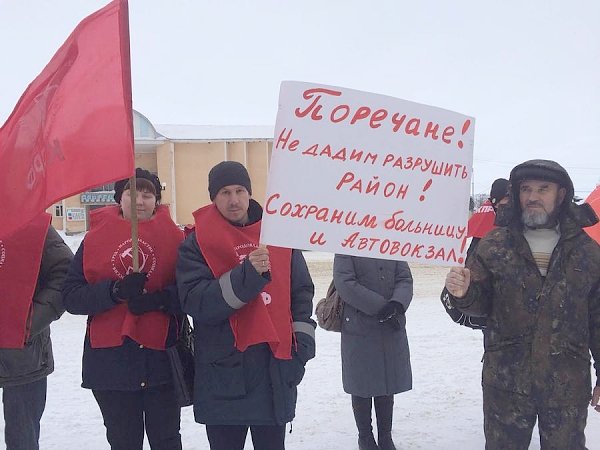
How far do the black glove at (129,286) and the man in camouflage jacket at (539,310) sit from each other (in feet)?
4.56

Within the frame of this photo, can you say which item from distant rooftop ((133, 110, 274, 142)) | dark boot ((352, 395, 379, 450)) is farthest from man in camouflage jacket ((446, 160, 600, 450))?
distant rooftop ((133, 110, 274, 142))

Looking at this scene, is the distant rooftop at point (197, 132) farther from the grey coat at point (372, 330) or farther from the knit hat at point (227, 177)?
the knit hat at point (227, 177)

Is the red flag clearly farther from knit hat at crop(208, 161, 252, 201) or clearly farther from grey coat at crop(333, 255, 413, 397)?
grey coat at crop(333, 255, 413, 397)

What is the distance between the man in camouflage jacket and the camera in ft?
8.18

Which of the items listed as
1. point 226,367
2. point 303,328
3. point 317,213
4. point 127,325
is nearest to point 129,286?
point 127,325

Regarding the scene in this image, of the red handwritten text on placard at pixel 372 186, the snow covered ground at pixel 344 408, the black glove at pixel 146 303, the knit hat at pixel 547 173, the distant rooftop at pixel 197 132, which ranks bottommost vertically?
the snow covered ground at pixel 344 408

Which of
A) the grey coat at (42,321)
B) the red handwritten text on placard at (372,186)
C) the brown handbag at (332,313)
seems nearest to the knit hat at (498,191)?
the brown handbag at (332,313)

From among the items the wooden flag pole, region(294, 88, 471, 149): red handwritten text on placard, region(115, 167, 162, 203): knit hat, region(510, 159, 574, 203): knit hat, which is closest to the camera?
region(294, 88, 471, 149): red handwritten text on placard

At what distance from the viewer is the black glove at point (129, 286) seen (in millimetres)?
2525

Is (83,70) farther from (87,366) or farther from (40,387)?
(40,387)

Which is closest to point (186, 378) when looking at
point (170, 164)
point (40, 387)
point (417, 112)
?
point (40, 387)

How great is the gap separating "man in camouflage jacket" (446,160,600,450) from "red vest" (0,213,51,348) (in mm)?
2056

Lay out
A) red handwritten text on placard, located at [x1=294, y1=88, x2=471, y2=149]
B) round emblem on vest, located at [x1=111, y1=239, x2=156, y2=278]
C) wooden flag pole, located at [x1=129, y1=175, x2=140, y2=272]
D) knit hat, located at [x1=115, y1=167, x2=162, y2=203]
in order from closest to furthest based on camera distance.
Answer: red handwritten text on placard, located at [x1=294, y1=88, x2=471, y2=149], wooden flag pole, located at [x1=129, y1=175, x2=140, y2=272], round emblem on vest, located at [x1=111, y1=239, x2=156, y2=278], knit hat, located at [x1=115, y1=167, x2=162, y2=203]

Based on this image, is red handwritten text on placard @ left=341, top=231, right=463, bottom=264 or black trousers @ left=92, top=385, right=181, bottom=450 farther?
black trousers @ left=92, top=385, right=181, bottom=450
